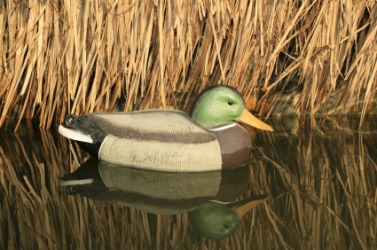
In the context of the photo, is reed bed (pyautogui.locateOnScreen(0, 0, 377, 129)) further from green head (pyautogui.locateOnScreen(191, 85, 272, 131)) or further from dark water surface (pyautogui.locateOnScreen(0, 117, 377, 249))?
green head (pyautogui.locateOnScreen(191, 85, 272, 131))

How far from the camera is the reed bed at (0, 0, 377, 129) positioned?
14.0 feet

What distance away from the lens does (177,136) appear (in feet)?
12.4

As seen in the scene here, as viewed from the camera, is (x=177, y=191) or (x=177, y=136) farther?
(x=177, y=136)

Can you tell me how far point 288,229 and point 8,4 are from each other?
225 centimetres

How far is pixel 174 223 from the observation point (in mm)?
3143

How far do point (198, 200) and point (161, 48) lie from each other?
1146 mm

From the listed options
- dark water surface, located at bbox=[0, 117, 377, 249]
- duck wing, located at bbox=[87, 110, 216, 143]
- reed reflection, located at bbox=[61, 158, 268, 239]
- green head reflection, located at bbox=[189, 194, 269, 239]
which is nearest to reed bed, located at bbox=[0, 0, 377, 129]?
dark water surface, located at bbox=[0, 117, 377, 249]

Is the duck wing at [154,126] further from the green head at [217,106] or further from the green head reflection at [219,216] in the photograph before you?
the green head reflection at [219,216]

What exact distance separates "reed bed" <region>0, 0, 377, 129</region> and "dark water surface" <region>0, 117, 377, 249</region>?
36 centimetres

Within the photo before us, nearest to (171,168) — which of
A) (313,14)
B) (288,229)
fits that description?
(288,229)

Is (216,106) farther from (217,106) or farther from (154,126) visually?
(154,126)

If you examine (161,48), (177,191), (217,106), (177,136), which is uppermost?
(161,48)

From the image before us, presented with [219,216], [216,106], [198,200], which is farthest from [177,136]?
[219,216]

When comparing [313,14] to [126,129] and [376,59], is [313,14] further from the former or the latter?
[126,129]
